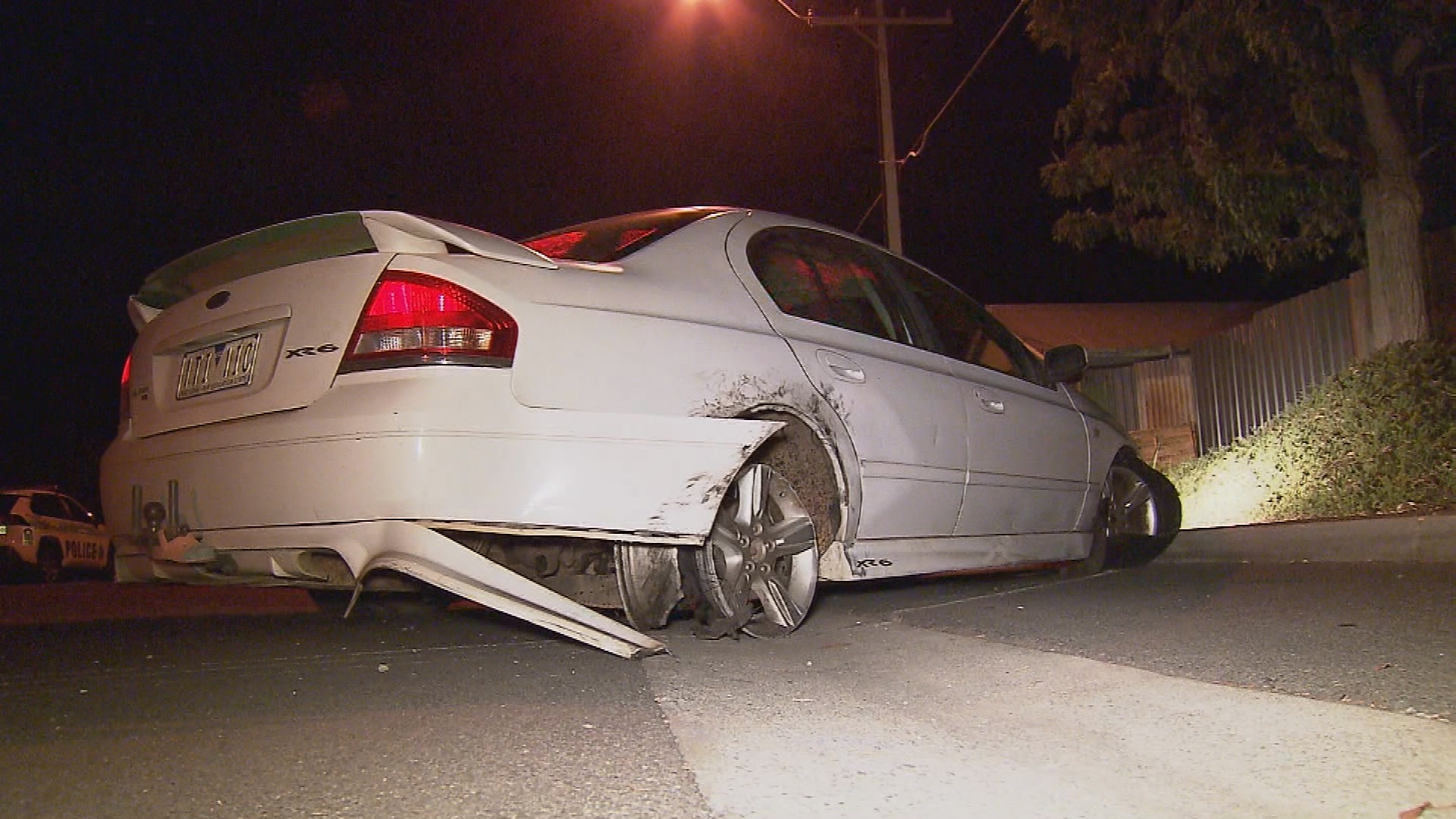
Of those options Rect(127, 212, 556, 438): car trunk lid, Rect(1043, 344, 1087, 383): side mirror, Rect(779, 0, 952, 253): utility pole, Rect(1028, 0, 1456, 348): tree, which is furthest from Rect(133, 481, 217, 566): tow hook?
Rect(779, 0, 952, 253): utility pole

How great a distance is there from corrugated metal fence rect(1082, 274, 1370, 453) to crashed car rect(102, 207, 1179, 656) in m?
7.83

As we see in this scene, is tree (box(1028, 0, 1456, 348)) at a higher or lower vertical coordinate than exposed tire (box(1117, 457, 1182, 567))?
higher

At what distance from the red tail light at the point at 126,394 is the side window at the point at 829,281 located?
229 cm

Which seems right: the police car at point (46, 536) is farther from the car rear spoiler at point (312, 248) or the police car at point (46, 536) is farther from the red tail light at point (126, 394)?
the car rear spoiler at point (312, 248)

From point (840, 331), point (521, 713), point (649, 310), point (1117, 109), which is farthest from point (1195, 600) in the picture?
point (1117, 109)

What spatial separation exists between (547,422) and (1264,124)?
343 inches

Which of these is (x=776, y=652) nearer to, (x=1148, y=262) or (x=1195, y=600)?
(x=1195, y=600)

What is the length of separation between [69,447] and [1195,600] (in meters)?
42.3

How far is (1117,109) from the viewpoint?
1142cm

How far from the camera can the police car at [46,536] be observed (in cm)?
1762

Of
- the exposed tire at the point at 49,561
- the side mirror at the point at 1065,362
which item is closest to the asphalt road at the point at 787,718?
the side mirror at the point at 1065,362

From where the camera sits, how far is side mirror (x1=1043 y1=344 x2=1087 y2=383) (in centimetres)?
641

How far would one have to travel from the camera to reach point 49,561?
18.5 m

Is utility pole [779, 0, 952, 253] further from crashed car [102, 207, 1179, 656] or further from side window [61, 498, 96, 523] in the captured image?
side window [61, 498, 96, 523]
